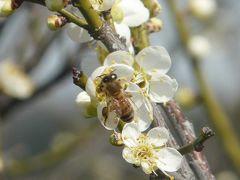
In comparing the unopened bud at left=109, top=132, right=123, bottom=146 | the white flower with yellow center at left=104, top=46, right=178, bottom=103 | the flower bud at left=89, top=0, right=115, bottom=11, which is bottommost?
the unopened bud at left=109, top=132, right=123, bottom=146

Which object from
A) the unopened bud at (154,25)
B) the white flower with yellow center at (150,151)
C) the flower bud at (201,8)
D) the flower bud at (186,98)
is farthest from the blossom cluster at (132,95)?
the flower bud at (201,8)

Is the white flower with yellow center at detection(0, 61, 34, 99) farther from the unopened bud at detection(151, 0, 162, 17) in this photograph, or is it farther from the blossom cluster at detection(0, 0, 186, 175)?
the blossom cluster at detection(0, 0, 186, 175)

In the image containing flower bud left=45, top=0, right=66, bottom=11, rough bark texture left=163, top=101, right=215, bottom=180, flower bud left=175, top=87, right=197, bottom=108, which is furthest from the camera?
flower bud left=175, top=87, right=197, bottom=108

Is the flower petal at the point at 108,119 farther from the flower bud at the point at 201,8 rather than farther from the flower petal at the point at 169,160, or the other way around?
the flower bud at the point at 201,8

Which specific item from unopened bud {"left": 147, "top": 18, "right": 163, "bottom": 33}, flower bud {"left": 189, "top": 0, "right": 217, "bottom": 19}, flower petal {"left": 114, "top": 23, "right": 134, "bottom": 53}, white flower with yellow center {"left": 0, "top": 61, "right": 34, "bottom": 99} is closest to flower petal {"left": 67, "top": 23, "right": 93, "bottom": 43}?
flower petal {"left": 114, "top": 23, "right": 134, "bottom": 53}

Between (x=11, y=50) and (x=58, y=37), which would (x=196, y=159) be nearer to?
(x=58, y=37)
